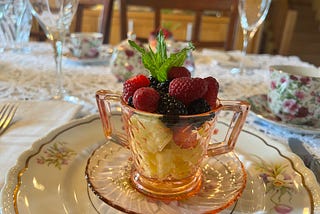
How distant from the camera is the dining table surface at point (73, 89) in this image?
45 cm

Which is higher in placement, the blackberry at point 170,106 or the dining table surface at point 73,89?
the blackberry at point 170,106

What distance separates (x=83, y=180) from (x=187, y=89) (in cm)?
16

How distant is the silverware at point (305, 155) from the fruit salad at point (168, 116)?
0.49 ft

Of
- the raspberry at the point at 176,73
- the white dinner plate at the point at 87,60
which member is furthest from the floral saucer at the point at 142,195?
the white dinner plate at the point at 87,60

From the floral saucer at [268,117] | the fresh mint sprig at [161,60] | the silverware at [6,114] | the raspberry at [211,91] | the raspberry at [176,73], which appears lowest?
the silverware at [6,114]

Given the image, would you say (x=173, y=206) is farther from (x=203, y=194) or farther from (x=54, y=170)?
(x=54, y=170)

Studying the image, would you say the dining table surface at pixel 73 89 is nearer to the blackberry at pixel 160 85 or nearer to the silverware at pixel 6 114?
the silverware at pixel 6 114

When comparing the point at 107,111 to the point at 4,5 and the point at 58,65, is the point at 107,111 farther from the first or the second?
the point at 4,5

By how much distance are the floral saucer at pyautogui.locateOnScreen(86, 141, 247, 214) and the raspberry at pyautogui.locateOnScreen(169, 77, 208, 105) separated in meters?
0.11

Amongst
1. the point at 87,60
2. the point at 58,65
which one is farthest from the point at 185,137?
the point at 87,60

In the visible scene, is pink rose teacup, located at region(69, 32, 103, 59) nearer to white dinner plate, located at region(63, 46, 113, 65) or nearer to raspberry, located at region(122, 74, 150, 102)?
white dinner plate, located at region(63, 46, 113, 65)

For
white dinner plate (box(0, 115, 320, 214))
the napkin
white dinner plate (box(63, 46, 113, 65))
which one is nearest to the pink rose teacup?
white dinner plate (box(63, 46, 113, 65))

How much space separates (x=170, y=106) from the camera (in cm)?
32

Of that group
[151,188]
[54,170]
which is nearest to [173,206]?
[151,188]
